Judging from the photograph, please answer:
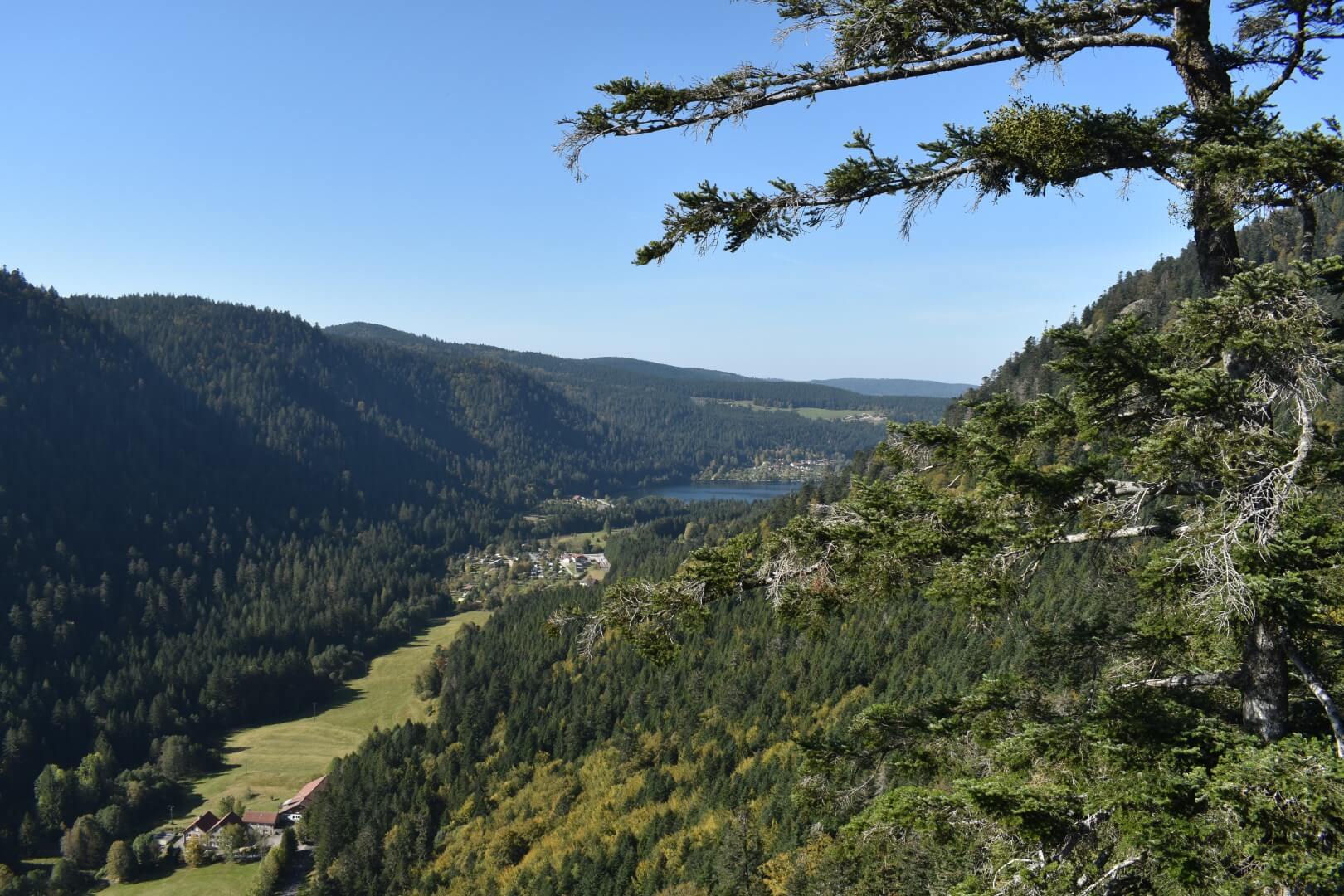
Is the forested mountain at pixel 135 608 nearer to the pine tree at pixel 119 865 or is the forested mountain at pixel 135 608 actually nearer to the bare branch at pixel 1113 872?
the pine tree at pixel 119 865

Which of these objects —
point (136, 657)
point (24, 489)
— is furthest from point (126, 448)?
Answer: point (136, 657)

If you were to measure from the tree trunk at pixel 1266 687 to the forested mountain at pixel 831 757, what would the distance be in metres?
0.37

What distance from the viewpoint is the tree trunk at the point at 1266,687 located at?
6.64m

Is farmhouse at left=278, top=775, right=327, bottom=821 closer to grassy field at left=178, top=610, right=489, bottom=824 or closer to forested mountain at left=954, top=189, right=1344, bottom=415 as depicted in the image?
grassy field at left=178, top=610, right=489, bottom=824

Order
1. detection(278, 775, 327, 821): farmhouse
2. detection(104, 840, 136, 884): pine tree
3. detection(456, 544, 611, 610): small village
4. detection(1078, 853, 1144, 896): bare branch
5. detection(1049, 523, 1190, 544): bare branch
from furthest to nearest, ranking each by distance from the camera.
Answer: detection(456, 544, 611, 610): small village → detection(278, 775, 327, 821): farmhouse → detection(104, 840, 136, 884): pine tree → detection(1049, 523, 1190, 544): bare branch → detection(1078, 853, 1144, 896): bare branch

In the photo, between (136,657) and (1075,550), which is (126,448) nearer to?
(136,657)

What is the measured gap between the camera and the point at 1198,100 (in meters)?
7.36

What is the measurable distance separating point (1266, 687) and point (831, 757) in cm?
419

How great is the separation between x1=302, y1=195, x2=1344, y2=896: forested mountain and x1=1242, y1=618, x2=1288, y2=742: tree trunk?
37cm

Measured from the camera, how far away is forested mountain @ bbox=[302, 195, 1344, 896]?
19.4 feet

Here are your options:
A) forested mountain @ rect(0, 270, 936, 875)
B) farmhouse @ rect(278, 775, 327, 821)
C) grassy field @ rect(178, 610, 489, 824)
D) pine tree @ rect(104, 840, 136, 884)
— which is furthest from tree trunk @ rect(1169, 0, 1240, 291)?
forested mountain @ rect(0, 270, 936, 875)

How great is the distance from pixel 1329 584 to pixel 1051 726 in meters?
2.73

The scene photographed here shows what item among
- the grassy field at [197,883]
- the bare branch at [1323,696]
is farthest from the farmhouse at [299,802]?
the bare branch at [1323,696]

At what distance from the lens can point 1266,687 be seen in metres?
6.72
